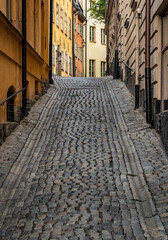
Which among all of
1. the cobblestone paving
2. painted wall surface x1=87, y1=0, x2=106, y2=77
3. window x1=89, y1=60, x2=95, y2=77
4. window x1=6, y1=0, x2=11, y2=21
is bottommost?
the cobblestone paving

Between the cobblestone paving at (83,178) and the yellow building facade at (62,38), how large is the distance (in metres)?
20.2

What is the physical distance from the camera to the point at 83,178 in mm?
7352

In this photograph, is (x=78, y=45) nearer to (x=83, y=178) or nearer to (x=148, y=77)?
(x=148, y=77)

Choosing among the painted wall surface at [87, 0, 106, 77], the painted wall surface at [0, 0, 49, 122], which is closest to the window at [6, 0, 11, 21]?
the painted wall surface at [0, 0, 49, 122]

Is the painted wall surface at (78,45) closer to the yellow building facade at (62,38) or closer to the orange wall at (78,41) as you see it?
the orange wall at (78,41)

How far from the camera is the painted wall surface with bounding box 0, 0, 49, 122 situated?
9.92 m

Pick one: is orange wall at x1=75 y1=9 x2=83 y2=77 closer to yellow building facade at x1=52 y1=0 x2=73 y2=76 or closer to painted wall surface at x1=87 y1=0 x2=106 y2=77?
painted wall surface at x1=87 y1=0 x2=106 y2=77

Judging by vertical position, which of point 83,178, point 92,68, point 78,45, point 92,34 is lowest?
point 83,178

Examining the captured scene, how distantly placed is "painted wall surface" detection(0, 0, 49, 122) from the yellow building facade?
51.1ft

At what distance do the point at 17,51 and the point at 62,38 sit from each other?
24.8 metres

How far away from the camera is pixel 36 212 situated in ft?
19.5

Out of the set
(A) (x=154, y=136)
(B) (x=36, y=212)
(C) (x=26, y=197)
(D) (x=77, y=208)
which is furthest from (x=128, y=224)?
(A) (x=154, y=136)

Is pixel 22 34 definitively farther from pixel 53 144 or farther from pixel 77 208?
pixel 77 208

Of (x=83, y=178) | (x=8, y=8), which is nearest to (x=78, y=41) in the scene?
(x=8, y=8)
